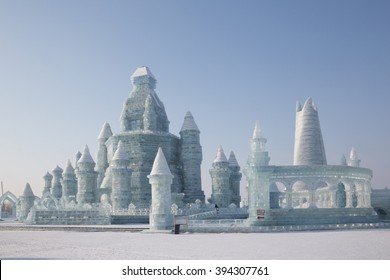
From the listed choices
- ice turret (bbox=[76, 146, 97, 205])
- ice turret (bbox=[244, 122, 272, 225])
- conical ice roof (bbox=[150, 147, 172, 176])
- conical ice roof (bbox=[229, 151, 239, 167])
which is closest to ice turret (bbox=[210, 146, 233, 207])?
conical ice roof (bbox=[229, 151, 239, 167])

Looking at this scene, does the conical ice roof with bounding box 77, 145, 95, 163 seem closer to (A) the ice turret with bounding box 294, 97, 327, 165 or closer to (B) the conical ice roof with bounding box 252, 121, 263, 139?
(B) the conical ice roof with bounding box 252, 121, 263, 139

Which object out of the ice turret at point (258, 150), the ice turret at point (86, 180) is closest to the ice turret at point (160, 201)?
the ice turret at point (258, 150)

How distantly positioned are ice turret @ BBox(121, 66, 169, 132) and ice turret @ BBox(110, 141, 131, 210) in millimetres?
10161

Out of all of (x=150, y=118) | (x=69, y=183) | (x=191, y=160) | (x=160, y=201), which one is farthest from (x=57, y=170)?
(x=160, y=201)

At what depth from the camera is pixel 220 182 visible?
167 ft

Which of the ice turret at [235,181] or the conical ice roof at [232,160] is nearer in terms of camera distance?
the ice turret at [235,181]

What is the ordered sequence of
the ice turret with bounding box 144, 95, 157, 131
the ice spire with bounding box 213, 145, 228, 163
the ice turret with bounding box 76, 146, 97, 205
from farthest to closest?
the ice turret with bounding box 144, 95, 157, 131
the ice spire with bounding box 213, 145, 228, 163
the ice turret with bounding box 76, 146, 97, 205

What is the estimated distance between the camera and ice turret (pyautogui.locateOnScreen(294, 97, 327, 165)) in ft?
156

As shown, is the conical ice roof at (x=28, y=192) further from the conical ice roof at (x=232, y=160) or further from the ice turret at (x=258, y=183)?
the ice turret at (x=258, y=183)

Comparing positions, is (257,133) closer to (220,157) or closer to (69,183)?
(220,157)

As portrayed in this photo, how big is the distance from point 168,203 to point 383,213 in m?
20.7

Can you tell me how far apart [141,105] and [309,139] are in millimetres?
22562

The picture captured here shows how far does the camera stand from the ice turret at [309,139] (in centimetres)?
4744

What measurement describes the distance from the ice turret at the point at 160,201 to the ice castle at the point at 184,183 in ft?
0.22
